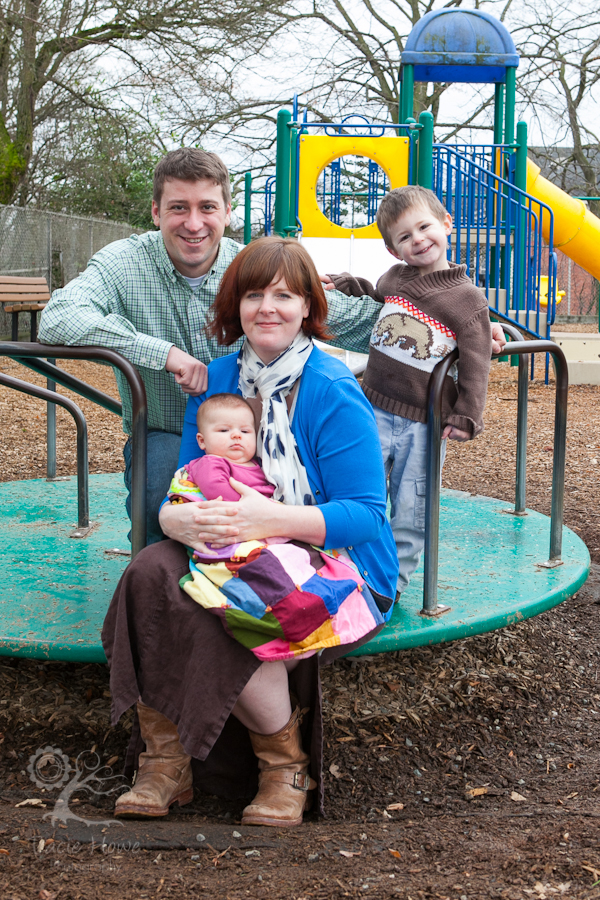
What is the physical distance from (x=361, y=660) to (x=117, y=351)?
1.18 meters

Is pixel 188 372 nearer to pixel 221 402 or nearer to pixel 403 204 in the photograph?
pixel 221 402

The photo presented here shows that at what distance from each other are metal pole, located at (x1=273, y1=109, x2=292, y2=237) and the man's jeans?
586 centimetres

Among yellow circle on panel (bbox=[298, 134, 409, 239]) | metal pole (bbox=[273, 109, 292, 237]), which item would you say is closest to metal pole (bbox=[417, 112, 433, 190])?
yellow circle on panel (bbox=[298, 134, 409, 239])

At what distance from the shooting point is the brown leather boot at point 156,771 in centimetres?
186

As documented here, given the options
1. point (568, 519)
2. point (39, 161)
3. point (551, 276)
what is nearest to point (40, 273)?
point (39, 161)

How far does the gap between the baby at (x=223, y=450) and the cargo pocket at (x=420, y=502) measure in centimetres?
61

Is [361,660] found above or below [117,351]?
below

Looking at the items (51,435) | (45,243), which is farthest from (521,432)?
(45,243)

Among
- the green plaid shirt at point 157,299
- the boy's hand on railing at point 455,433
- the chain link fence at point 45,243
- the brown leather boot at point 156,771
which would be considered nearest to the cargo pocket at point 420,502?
the boy's hand on railing at point 455,433

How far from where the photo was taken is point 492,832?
1862mm

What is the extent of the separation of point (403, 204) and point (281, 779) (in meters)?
1.48

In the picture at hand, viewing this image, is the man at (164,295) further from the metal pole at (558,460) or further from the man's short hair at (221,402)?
the metal pole at (558,460)

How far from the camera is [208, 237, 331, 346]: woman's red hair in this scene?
195 centimetres

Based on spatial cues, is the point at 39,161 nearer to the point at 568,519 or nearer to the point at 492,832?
the point at 568,519
